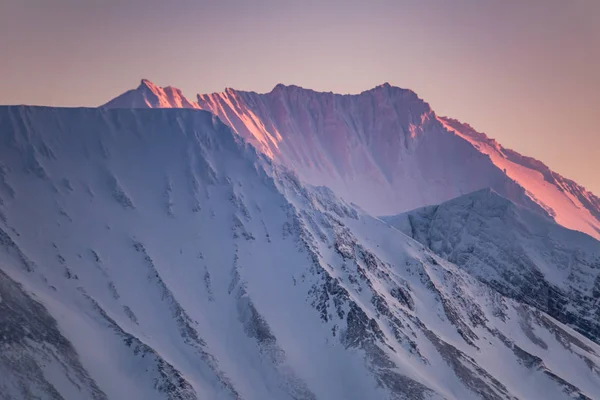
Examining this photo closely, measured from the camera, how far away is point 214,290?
135m

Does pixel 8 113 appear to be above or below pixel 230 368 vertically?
above

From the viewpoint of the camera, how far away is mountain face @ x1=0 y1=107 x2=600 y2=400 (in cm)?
10900

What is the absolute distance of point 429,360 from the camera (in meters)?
128

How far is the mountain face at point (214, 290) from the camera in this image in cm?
10900

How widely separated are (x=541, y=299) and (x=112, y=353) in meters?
121

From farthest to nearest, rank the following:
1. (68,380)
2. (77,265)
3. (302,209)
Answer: (302,209) < (77,265) < (68,380)

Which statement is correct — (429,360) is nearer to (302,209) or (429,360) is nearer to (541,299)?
(302,209)

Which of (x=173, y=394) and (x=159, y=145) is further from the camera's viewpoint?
(x=159, y=145)

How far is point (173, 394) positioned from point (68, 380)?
1582cm

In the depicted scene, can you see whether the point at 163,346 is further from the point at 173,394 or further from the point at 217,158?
the point at 217,158

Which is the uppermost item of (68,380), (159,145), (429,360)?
(159,145)

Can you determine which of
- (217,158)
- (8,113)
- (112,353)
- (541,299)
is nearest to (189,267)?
(112,353)

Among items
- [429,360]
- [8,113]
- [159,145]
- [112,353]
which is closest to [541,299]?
[429,360]

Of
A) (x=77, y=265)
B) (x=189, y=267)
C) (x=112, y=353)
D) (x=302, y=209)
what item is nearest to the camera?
(x=112, y=353)
